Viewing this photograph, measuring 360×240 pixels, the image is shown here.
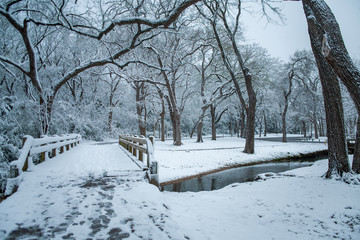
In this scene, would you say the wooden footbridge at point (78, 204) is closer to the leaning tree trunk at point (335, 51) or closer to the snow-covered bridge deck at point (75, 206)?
the snow-covered bridge deck at point (75, 206)

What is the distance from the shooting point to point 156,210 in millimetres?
3641

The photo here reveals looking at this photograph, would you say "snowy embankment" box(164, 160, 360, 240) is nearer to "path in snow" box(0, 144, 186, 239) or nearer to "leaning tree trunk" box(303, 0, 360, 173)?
"path in snow" box(0, 144, 186, 239)

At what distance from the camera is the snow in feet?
9.59

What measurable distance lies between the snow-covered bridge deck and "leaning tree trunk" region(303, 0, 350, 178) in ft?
18.7

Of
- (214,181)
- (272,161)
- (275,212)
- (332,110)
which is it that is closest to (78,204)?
(275,212)

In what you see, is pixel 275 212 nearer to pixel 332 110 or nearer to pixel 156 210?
pixel 156 210

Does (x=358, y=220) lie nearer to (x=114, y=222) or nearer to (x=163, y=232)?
(x=163, y=232)

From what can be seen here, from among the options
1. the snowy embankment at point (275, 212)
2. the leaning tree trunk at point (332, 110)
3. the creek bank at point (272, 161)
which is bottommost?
the creek bank at point (272, 161)

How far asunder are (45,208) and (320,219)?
5079 mm

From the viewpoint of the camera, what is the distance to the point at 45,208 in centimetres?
343

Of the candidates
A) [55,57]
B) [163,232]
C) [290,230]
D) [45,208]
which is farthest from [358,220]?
[55,57]

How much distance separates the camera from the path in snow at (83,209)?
277 cm

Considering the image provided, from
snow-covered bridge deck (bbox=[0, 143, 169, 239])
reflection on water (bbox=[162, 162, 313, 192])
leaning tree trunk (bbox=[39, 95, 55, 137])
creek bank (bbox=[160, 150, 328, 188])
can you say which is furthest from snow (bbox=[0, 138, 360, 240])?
leaning tree trunk (bbox=[39, 95, 55, 137])

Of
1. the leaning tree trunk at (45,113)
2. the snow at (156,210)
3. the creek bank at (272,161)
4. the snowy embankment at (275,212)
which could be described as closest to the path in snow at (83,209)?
the snow at (156,210)
